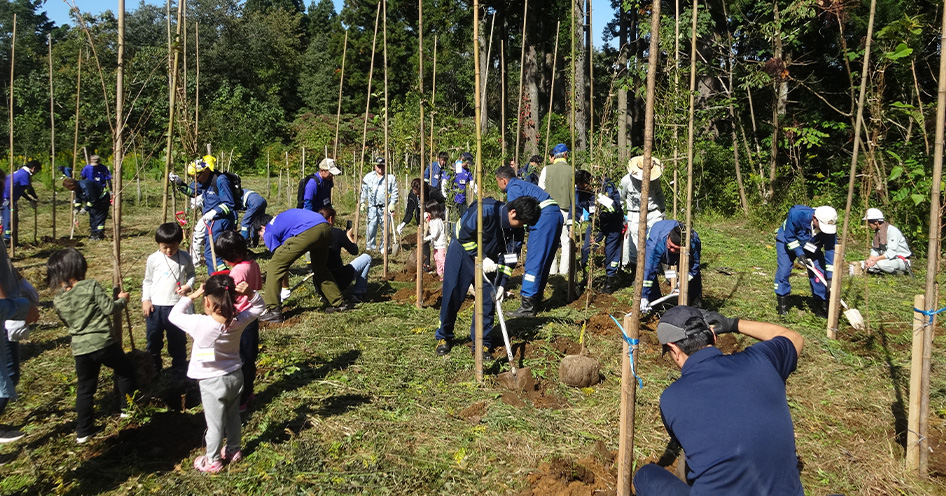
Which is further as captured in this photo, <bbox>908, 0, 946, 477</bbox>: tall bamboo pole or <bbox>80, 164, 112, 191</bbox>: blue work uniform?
<bbox>80, 164, 112, 191</bbox>: blue work uniform

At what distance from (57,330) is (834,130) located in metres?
14.8

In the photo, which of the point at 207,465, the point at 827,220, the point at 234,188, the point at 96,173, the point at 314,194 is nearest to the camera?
the point at 207,465

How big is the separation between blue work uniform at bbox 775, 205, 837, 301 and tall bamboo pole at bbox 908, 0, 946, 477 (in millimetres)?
3071

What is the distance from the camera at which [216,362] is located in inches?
142

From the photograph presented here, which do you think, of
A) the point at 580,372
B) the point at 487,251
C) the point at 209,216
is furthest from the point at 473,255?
the point at 209,216

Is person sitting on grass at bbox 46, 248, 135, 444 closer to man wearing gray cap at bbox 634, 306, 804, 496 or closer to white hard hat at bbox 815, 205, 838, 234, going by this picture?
man wearing gray cap at bbox 634, 306, 804, 496

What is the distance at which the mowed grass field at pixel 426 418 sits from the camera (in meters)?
3.64

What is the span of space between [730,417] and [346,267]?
5710mm

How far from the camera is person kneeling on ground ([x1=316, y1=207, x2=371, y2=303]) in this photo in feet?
24.3

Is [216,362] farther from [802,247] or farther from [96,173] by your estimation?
[96,173]

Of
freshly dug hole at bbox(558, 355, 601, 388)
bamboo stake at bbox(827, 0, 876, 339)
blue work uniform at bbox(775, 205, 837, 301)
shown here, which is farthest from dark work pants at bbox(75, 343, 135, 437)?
blue work uniform at bbox(775, 205, 837, 301)

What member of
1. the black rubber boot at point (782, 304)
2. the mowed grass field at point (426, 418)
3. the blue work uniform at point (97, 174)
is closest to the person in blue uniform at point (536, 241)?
the mowed grass field at point (426, 418)

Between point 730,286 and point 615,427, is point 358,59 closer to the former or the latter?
point 730,286

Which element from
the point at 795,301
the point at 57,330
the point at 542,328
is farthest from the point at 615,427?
the point at 57,330
